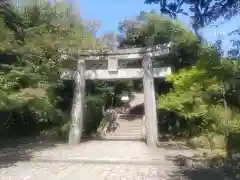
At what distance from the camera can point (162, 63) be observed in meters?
20.1

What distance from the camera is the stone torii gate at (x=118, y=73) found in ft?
51.5

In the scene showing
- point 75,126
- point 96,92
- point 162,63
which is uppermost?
point 162,63

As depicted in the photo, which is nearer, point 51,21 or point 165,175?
point 165,175

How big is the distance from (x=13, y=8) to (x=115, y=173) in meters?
8.53

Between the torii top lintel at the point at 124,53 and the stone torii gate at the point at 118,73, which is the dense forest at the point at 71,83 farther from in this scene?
the stone torii gate at the point at 118,73

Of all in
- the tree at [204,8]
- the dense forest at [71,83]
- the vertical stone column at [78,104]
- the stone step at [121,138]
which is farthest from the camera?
the stone step at [121,138]

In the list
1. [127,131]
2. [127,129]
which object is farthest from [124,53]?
[127,129]

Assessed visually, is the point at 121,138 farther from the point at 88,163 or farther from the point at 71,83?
the point at 88,163

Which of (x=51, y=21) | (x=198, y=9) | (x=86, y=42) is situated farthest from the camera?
(x=86, y=42)

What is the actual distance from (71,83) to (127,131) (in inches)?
202

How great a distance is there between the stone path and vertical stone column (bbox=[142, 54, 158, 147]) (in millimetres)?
818

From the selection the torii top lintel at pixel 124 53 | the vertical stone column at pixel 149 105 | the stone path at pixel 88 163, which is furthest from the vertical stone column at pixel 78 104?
the vertical stone column at pixel 149 105

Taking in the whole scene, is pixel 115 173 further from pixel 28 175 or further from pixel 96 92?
pixel 96 92

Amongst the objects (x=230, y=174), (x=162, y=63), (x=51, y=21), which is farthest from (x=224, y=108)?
(x=51, y=21)
